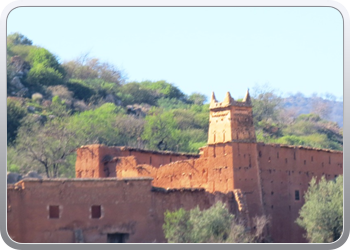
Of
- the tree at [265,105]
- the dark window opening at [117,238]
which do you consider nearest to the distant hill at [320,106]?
the tree at [265,105]

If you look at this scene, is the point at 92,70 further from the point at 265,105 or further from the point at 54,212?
the point at 54,212

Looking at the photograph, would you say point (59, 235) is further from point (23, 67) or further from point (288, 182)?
point (23, 67)

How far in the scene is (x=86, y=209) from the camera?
128ft

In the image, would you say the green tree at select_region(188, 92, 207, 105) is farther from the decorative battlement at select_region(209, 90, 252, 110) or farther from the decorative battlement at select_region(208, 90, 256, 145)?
the decorative battlement at select_region(208, 90, 256, 145)

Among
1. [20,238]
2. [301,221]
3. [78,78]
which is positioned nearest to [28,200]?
[20,238]

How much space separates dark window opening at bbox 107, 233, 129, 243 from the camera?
127 feet

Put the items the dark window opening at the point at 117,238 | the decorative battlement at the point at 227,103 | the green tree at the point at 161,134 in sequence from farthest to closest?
1. the green tree at the point at 161,134
2. the decorative battlement at the point at 227,103
3. the dark window opening at the point at 117,238

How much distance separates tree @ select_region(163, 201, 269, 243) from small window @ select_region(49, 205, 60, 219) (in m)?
3.58

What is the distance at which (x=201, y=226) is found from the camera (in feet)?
126

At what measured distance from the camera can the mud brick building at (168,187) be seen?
38844mm

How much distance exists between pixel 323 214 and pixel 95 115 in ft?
89.2

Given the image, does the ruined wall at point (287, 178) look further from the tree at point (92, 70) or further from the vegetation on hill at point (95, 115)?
the tree at point (92, 70)

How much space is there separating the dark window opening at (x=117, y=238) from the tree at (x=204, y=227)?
53.9 inches

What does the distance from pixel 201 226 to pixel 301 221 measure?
4885mm
